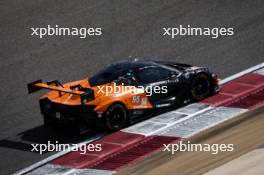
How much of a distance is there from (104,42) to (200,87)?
4179 mm

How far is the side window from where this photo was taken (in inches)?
683

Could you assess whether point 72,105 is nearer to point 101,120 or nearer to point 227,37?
point 101,120

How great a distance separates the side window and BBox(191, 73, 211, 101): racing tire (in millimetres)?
711

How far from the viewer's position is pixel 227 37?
70.8 ft

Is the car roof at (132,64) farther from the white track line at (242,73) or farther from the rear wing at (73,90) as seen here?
the white track line at (242,73)

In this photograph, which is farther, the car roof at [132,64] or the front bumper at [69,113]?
the car roof at [132,64]

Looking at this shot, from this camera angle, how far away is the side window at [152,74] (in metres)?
17.3
